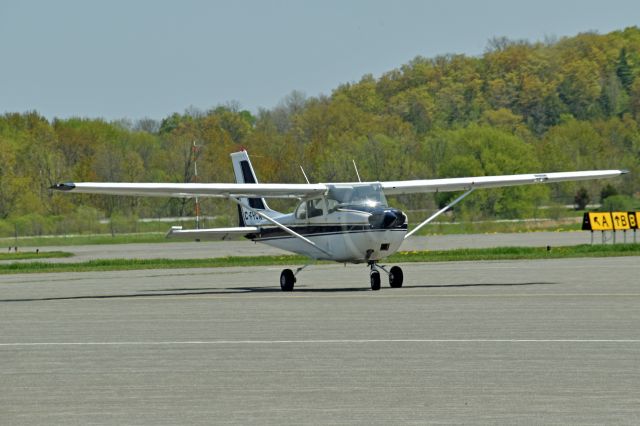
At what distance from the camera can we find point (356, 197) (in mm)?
25172

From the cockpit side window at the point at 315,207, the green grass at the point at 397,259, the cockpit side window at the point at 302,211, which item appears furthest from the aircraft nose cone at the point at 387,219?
the green grass at the point at 397,259

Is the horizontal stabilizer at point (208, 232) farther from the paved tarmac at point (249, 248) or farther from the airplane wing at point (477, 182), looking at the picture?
the paved tarmac at point (249, 248)

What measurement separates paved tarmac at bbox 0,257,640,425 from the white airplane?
1.16m

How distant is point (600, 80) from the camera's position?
176 metres

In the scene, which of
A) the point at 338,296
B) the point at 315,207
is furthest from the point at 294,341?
the point at 315,207

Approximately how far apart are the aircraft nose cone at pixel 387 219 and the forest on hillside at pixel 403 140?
113ft

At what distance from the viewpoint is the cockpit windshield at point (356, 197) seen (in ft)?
81.9

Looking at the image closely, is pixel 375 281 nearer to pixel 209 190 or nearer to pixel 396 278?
pixel 396 278

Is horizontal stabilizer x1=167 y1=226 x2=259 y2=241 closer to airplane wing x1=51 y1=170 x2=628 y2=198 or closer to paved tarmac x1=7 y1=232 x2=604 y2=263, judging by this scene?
airplane wing x1=51 y1=170 x2=628 y2=198

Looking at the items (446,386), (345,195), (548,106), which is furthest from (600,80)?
(446,386)

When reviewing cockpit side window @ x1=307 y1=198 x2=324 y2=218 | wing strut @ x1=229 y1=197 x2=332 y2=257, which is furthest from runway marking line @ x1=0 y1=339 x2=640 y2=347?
cockpit side window @ x1=307 y1=198 x2=324 y2=218

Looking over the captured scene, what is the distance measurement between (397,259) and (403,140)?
189 ft

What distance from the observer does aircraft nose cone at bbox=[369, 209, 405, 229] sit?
24.2m

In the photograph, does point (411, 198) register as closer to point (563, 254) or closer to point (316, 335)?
point (563, 254)
